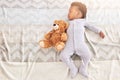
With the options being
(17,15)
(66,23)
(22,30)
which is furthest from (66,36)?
(17,15)

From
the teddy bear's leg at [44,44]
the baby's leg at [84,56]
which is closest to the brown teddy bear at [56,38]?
the teddy bear's leg at [44,44]

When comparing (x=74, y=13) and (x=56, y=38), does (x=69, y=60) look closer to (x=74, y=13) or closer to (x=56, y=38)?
(x=56, y=38)

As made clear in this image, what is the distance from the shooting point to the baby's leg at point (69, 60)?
1.25m

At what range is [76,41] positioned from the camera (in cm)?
133

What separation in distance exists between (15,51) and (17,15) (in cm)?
37

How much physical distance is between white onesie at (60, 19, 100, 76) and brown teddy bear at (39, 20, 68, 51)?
0.09ft

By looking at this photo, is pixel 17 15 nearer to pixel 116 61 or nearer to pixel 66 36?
pixel 66 36

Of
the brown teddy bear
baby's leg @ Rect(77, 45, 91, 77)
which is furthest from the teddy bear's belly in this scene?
baby's leg @ Rect(77, 45, 91, 77)

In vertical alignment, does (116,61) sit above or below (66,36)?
below

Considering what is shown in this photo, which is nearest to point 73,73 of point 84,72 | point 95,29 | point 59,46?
point 84,72

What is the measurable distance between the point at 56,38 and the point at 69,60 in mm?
154

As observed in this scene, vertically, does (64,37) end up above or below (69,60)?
above

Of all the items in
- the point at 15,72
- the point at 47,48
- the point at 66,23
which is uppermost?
the point at 66,23

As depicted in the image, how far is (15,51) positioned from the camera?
134 centimetres
